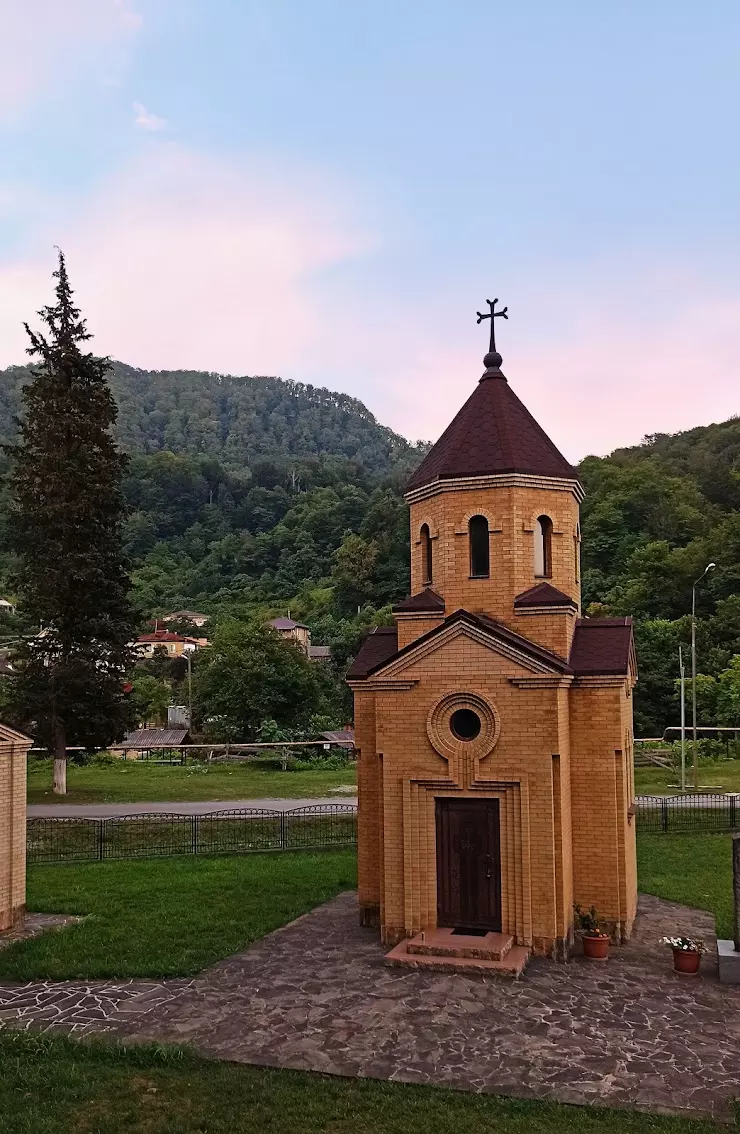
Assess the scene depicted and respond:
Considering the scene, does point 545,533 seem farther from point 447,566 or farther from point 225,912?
point 225,912

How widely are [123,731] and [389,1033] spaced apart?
19.3 metres

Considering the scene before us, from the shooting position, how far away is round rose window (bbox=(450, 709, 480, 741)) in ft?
37.9

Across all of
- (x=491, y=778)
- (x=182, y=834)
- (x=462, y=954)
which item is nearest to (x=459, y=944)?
(x=462, y=954)

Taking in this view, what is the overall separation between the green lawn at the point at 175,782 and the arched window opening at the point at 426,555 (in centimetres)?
1543

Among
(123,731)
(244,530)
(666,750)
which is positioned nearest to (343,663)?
(666,750)

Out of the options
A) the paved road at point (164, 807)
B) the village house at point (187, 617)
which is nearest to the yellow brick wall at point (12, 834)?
the paved road at point (164, 807)

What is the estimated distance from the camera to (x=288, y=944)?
11773mm

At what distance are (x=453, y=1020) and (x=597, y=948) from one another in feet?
9.85

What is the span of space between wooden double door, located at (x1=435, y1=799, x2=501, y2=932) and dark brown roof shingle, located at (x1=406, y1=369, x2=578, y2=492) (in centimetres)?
502

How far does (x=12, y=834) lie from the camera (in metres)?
13.0

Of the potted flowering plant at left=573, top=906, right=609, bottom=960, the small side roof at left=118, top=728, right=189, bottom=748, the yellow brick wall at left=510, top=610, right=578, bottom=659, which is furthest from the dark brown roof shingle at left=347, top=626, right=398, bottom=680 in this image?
the small side roof at left=118, top=728, right=189, bottom=748

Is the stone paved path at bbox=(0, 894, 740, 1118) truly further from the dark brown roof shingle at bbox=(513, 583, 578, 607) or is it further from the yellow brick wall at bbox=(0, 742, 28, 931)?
the dark brown roof shingle at bbox=(513, 583, 578, 607)

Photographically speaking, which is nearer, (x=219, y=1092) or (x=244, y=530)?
(x=219, y=1092)

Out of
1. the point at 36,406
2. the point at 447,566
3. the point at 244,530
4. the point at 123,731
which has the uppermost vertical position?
the point at 244,530
